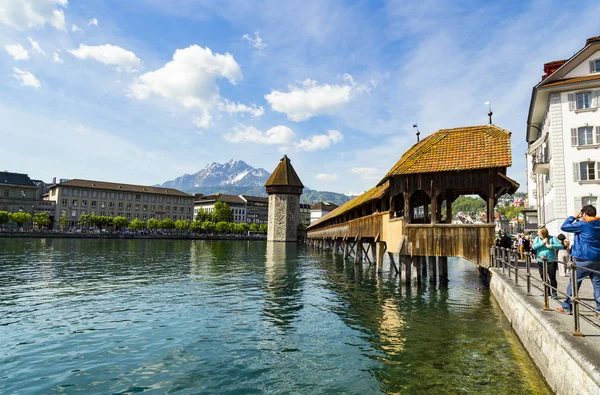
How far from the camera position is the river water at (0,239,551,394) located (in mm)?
6727

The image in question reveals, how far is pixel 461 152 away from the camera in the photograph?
15812mm

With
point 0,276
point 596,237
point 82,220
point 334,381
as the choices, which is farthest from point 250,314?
point 82,220

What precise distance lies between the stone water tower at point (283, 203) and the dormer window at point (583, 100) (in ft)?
200

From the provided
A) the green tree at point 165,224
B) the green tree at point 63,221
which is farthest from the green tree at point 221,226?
the green tree at point 63,221

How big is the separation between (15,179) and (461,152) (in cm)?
11244

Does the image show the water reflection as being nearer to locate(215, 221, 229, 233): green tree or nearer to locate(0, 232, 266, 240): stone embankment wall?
locate(0, 232, 266, 240): stone embankment wall

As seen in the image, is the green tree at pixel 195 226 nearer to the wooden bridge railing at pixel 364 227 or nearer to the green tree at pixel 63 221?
the green tree at pixel 63 221

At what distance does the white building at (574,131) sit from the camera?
71.5ft

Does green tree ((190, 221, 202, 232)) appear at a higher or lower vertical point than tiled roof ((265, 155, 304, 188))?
lower

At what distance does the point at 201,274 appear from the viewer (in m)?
23.0

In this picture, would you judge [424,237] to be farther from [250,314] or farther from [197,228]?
[197,228]

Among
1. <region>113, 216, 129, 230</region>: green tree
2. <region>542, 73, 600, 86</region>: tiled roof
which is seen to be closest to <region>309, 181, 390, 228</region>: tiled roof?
<region>542, 73, 600, 86</region>: tiled roof

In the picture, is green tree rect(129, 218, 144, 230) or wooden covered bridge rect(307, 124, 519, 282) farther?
green tree rect(129, 218, 144, 230)

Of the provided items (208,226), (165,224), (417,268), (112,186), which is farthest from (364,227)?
(112,186)
